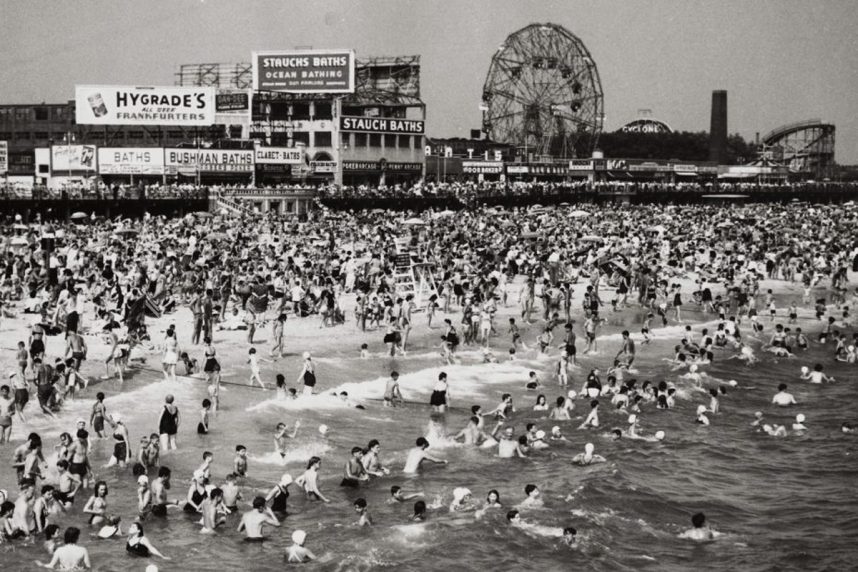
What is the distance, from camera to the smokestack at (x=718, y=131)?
13938cm

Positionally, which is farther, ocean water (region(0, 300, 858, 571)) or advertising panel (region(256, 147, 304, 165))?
advertising panel (region(256, 147, 304, 165))

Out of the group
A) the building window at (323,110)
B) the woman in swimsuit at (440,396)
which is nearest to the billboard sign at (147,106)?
the building window at (323,110)

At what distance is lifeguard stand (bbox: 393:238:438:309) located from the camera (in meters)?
29.7

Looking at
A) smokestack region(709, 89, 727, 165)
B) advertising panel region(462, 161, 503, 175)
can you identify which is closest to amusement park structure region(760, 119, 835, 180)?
smokestack region(709, 89, 727, 165)

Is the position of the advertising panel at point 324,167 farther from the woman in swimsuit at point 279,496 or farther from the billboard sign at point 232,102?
the woman in swimsuit at point 279,496

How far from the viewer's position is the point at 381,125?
248 ft

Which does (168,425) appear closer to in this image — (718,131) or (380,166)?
(380,166)

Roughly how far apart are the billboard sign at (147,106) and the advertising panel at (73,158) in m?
3.21

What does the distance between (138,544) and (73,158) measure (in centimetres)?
5434

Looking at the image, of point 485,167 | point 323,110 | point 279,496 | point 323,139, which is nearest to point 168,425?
point 279,496

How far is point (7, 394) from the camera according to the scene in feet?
51.4

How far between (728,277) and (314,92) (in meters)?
43.1

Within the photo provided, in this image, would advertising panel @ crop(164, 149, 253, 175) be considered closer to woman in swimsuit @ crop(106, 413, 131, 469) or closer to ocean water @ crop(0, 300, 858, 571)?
ocean water @ crop(0, 300, 858, 571)

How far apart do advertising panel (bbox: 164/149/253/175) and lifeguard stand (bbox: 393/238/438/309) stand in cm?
3538
